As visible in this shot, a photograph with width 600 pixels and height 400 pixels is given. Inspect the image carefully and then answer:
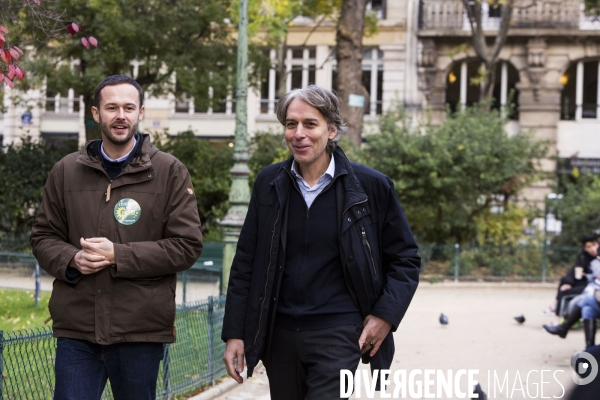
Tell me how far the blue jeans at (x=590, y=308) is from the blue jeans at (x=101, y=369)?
826 centimetres

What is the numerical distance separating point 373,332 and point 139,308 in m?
1.05

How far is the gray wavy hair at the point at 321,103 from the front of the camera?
14.2ft

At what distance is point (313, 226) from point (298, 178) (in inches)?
10.5

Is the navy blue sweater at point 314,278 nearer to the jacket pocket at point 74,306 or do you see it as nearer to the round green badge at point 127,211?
the round green badge at point 127,211

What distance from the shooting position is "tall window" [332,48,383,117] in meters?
36.0

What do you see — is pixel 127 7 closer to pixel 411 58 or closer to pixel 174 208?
pixel 411 58

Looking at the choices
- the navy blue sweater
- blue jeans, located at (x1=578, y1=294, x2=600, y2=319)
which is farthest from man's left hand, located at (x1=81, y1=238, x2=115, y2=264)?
blue jeans, located at (x1=578, y1=294, x2=600, y2=319)

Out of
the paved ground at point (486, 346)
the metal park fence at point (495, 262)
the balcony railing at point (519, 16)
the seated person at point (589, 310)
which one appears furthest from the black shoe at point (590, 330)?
the balcony railing at point (519, 16)

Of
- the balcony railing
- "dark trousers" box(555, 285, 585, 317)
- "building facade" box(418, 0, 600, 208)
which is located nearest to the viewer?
"dark trousers" box(555, 285, 585, 317)

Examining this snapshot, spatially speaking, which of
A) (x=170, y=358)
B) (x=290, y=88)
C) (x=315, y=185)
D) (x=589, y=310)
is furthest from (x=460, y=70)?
(x=315, y=185)

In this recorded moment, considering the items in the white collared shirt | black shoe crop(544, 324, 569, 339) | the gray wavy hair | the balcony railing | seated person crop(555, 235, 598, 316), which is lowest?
black shoe crop(544, 324, 569, 339)

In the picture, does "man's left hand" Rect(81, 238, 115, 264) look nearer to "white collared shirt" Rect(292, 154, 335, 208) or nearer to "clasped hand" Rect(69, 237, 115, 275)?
"clasped hand" Rect(69, 237, 115, 275)

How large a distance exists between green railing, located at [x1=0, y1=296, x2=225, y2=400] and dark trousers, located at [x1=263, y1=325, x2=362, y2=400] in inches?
78.2

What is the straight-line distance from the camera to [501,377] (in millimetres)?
10203
